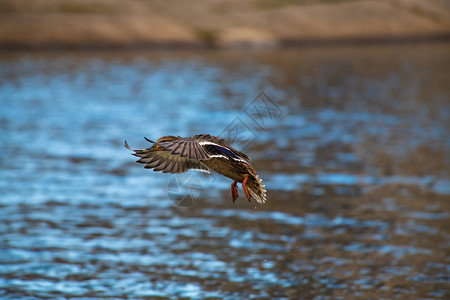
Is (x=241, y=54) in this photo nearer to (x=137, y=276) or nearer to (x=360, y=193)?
(x=360, y=193)

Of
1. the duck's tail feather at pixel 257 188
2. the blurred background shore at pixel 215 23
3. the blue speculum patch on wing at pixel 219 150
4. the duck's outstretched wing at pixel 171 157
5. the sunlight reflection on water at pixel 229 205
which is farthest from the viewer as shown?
the blurred background shore at pixel 215 23

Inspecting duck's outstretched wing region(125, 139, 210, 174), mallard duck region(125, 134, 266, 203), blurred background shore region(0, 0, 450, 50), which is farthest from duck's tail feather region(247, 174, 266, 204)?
blurred background shore region(0, 0, 450, 50)

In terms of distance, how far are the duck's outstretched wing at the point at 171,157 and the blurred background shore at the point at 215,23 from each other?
98766mm

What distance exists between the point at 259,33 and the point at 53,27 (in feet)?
104

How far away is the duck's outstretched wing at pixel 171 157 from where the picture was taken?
31.6ft

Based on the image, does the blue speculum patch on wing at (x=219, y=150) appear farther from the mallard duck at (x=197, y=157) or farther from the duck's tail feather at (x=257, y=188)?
the duck's tail feather at (x=257, y=188)

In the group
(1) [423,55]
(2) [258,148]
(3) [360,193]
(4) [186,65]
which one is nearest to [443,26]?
(1) [423,55]

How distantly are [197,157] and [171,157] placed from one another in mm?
557

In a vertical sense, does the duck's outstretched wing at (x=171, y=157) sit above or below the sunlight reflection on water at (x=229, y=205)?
below

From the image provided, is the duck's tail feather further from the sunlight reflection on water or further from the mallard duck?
the sunlight reflection on water

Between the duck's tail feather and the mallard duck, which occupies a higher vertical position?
the mallard duck

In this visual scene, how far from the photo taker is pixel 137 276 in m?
22.7

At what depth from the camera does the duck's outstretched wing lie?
964 cm

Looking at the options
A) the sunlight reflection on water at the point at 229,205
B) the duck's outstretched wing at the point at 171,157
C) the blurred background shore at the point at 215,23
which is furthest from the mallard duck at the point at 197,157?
the blurred background shore at the point at 215,23
